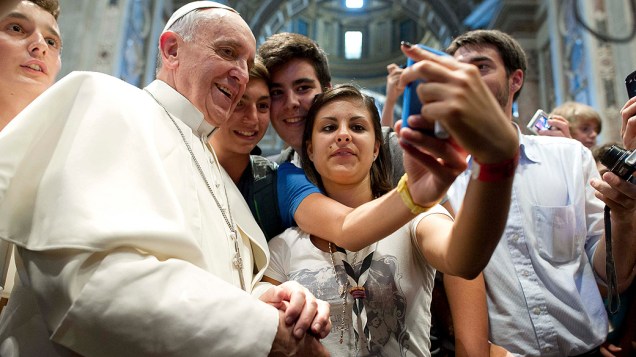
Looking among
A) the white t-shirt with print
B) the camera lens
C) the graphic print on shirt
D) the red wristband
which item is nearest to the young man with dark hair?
the white t-shirt with print

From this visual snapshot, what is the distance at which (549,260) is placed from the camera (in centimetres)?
223

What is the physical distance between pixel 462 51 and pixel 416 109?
72.8 inches

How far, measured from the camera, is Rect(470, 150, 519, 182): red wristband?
1.06m

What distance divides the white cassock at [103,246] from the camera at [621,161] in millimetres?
1390

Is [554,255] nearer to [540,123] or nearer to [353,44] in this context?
[540,123]

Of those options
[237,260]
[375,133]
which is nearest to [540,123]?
[375,133]

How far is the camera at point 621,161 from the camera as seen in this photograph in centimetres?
177

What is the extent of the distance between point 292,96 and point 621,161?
4.92 ft

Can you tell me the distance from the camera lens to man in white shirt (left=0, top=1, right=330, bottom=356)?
1233 millimetres

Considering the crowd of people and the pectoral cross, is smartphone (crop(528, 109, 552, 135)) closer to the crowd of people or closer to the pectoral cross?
the crowd of people

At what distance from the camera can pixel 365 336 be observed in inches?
68.2

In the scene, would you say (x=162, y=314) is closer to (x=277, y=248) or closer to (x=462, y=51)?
(x=277, y=248)

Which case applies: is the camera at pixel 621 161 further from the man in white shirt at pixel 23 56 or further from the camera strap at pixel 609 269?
the man in white shirt at pixel 23 56

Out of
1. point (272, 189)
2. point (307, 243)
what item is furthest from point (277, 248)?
point (272, 189)
